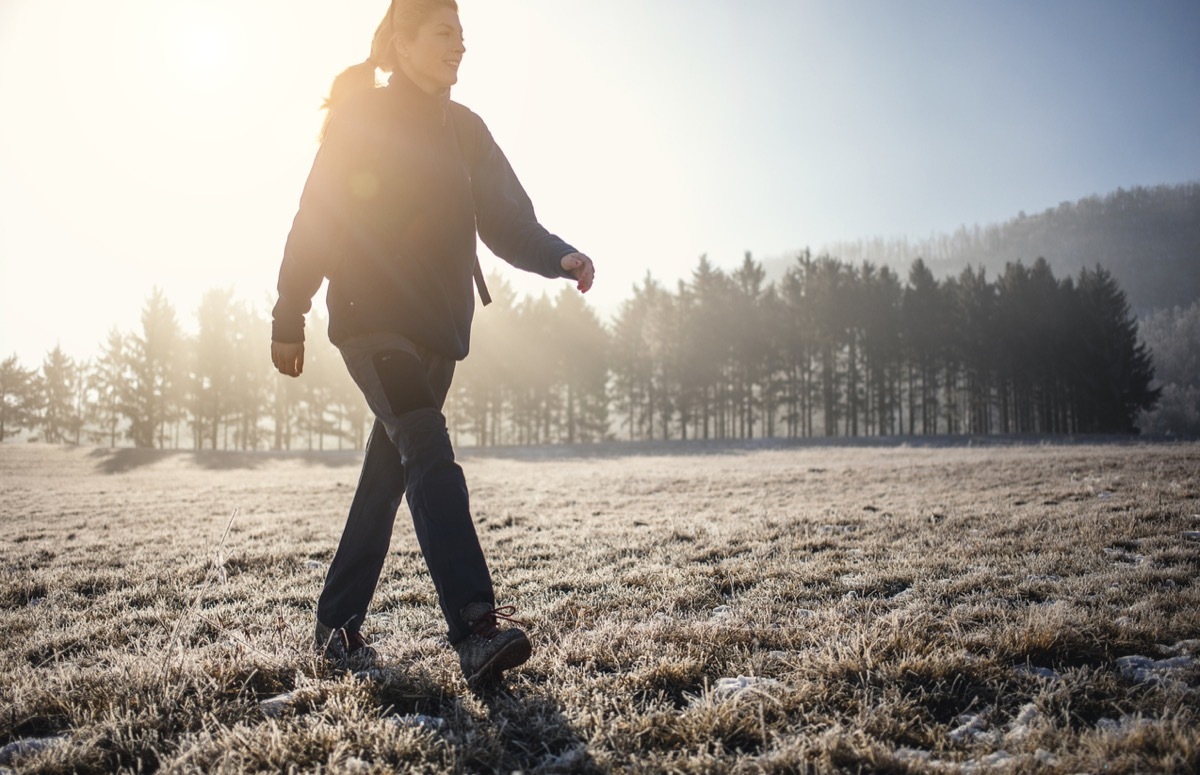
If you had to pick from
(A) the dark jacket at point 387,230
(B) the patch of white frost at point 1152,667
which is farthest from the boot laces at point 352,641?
(B) the patch of white frost at point 1152,667

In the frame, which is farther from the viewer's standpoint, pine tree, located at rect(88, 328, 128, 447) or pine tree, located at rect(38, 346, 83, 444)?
pine tree, located at rect(38, 346, 83, 444)

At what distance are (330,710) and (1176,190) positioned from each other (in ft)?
711

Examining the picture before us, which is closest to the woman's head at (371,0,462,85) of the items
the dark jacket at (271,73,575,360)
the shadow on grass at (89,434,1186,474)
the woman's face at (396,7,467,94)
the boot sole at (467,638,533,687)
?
the woman's face at (396,7,467,94)

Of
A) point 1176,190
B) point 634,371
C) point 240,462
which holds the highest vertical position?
point 1176,190

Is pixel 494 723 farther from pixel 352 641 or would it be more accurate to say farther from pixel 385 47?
pixel 385 47

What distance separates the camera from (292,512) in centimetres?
880

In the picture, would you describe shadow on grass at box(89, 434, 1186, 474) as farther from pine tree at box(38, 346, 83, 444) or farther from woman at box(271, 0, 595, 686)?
woman at box(271, 0, 595, 686)

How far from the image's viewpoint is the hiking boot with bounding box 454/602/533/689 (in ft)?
6.56

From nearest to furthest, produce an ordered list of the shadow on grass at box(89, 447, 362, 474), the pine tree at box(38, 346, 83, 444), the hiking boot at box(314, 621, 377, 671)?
1. the hiking boot at box(314, 621, 377, 671)
2. the shadow on grass at box(89, 447, 362, 474)
3. the pine tree at box(38, 346, 83, 444)

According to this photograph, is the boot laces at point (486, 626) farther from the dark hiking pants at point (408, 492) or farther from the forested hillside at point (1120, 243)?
the forested hillside at point (1120, 243)

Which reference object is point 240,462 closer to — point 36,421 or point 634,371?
point 634,371

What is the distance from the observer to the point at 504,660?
2.02 m

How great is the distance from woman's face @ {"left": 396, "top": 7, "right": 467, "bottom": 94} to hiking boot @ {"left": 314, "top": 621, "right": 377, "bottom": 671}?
2.42m

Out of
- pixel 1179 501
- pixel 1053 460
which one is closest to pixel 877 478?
pixel 1053 460
